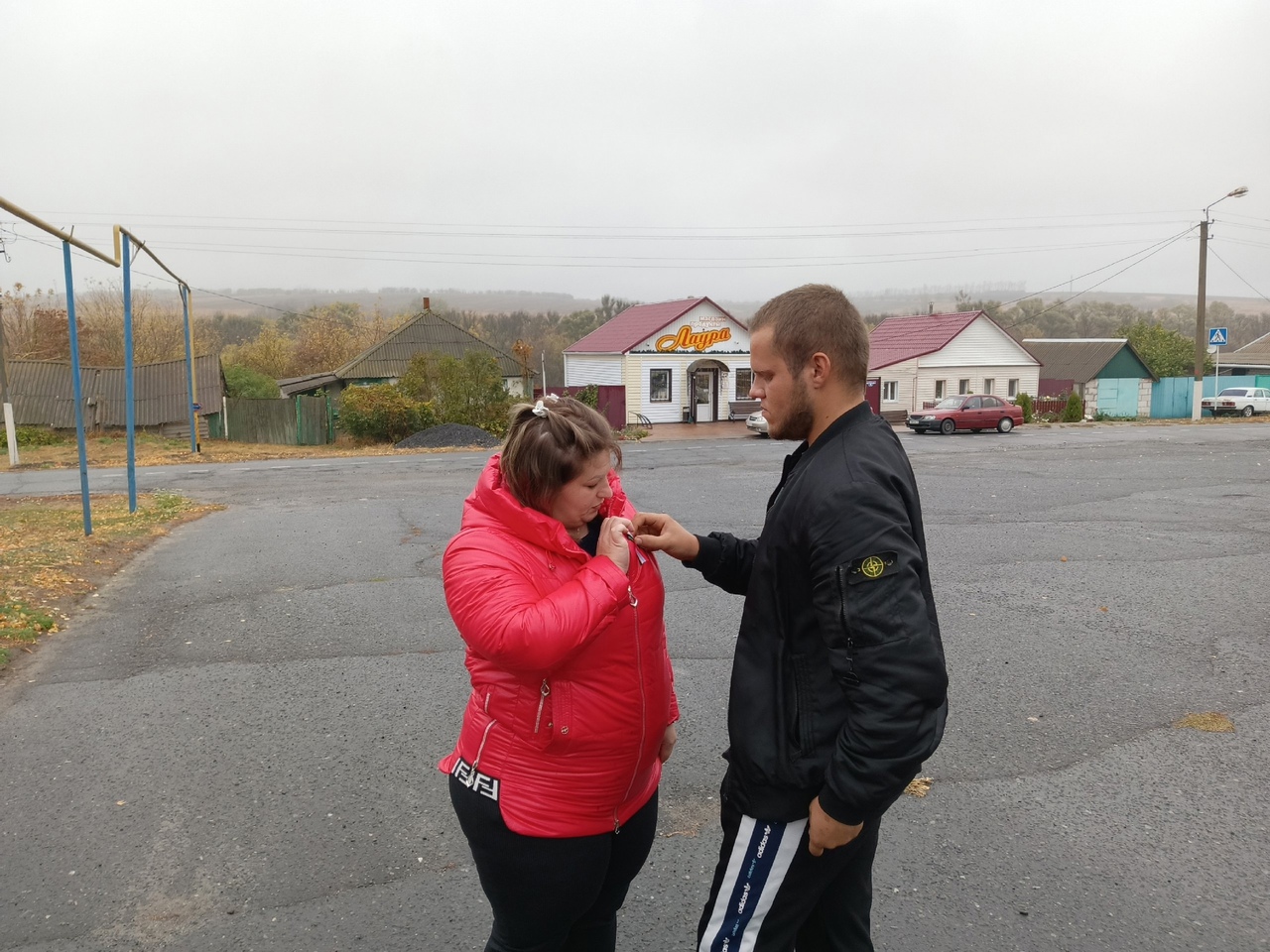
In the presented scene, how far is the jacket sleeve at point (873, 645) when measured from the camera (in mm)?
1721

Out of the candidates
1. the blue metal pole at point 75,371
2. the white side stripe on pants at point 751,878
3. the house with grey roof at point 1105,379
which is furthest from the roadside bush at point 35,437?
the house with grey roof at point 1105,379

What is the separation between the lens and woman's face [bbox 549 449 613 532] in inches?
81.5

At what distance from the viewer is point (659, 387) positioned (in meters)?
37.0

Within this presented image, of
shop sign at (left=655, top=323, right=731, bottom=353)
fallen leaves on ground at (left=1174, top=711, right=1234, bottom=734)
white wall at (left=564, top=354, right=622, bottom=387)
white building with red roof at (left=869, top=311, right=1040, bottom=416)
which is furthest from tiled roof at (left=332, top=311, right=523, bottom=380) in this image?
fallen leaves on ground at (left=1174, top=711, right=1234, bottom=734)

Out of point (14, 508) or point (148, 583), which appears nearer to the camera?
point (148, 583)

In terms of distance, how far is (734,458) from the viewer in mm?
20000

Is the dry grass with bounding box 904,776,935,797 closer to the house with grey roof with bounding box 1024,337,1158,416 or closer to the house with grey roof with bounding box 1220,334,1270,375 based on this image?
the house with grey roof with bounding box 1024,337,1158,416

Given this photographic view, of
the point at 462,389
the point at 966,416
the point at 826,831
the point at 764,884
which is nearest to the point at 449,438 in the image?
the point at 462,389

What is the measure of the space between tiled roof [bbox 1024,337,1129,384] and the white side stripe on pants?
49.4m

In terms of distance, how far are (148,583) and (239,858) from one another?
17.3 ft

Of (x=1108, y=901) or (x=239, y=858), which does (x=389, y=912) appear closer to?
(x=239, y=858)

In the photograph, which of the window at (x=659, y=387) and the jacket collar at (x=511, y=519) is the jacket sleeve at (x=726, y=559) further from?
the window at (x=659, y=387)

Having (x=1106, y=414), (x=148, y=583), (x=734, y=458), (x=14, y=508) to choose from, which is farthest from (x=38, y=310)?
(x=1106, y=414)

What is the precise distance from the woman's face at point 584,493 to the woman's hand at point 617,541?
8 centimetres
